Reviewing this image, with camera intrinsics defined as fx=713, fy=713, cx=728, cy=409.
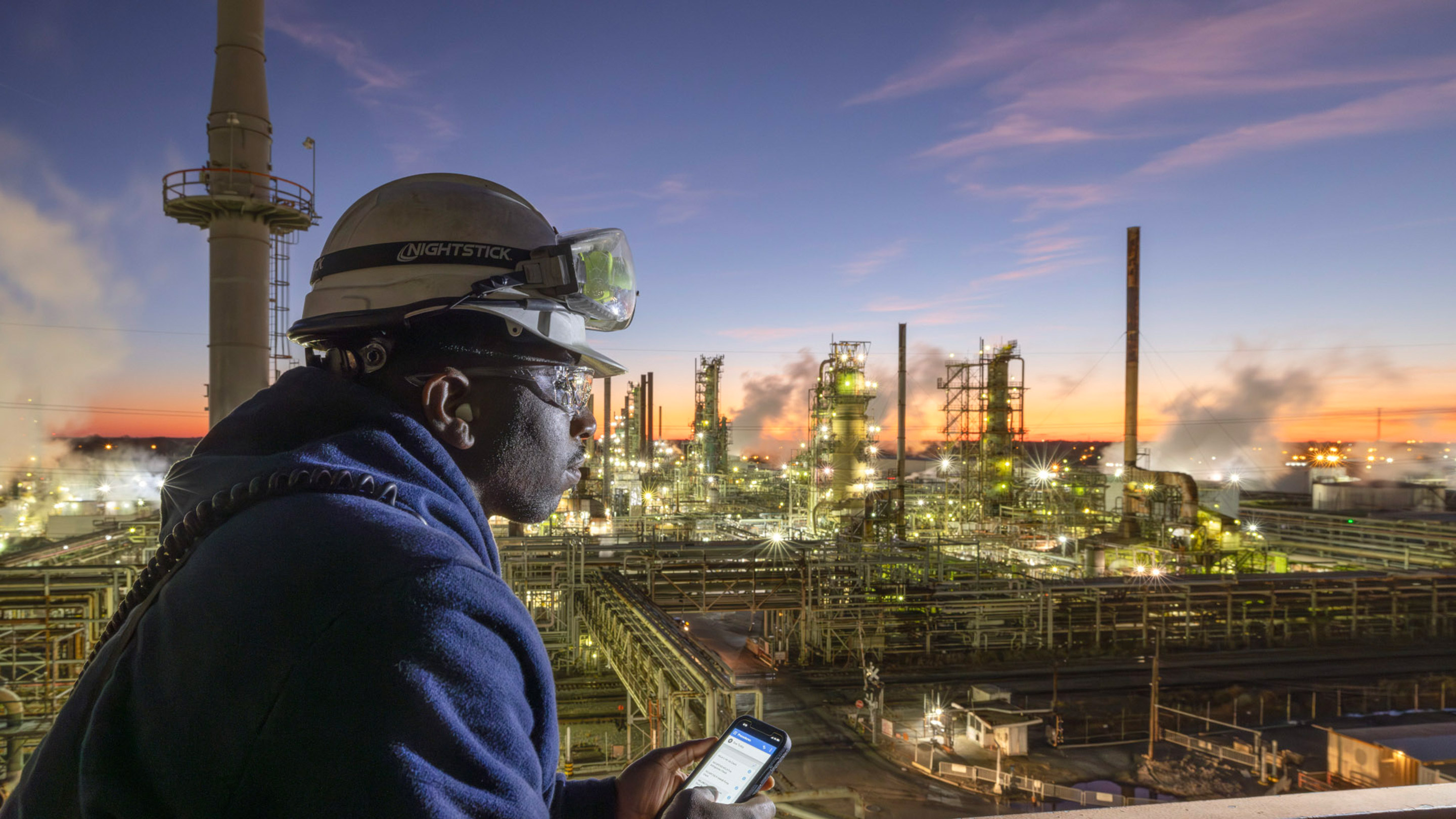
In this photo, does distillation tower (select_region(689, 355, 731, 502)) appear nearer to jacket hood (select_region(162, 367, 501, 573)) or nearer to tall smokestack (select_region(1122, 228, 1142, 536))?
tall smokestack (select_region(1122, 228, 1142, 536))

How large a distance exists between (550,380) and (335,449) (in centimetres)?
50

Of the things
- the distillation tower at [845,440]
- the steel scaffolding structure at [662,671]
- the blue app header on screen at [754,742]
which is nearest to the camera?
the blue app header on screen at [754,742]

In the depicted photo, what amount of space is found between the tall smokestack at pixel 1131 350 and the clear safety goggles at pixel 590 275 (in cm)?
2906

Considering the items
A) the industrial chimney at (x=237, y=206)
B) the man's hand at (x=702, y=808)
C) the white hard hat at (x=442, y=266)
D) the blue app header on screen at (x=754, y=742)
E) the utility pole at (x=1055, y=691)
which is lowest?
the utility pole at (x=1055, y=691)

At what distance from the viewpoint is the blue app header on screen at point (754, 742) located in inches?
64.0

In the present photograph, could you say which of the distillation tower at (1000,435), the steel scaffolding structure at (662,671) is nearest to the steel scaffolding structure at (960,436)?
the distillation tower at (1000,435)

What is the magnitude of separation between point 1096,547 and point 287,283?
23.5 meters

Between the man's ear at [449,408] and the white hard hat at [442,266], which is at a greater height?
the white hard hat at [442,266]

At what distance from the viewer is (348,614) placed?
2.58 feet

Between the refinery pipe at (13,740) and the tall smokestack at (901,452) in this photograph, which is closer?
the refinery pipe at (13,740)

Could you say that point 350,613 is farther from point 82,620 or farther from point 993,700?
point 993,700

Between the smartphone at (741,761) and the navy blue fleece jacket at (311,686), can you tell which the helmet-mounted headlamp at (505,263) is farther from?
the smartphone at (741,761)

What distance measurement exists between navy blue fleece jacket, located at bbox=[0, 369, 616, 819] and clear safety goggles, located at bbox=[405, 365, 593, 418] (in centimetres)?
41

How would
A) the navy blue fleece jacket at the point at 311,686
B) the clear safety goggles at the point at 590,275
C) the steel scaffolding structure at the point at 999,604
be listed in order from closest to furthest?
the navy blue fleece jacket at the point at 311,686, the clear safety goggles at the point at 590,275, the steel scaffolding structure at the point at 999,604
